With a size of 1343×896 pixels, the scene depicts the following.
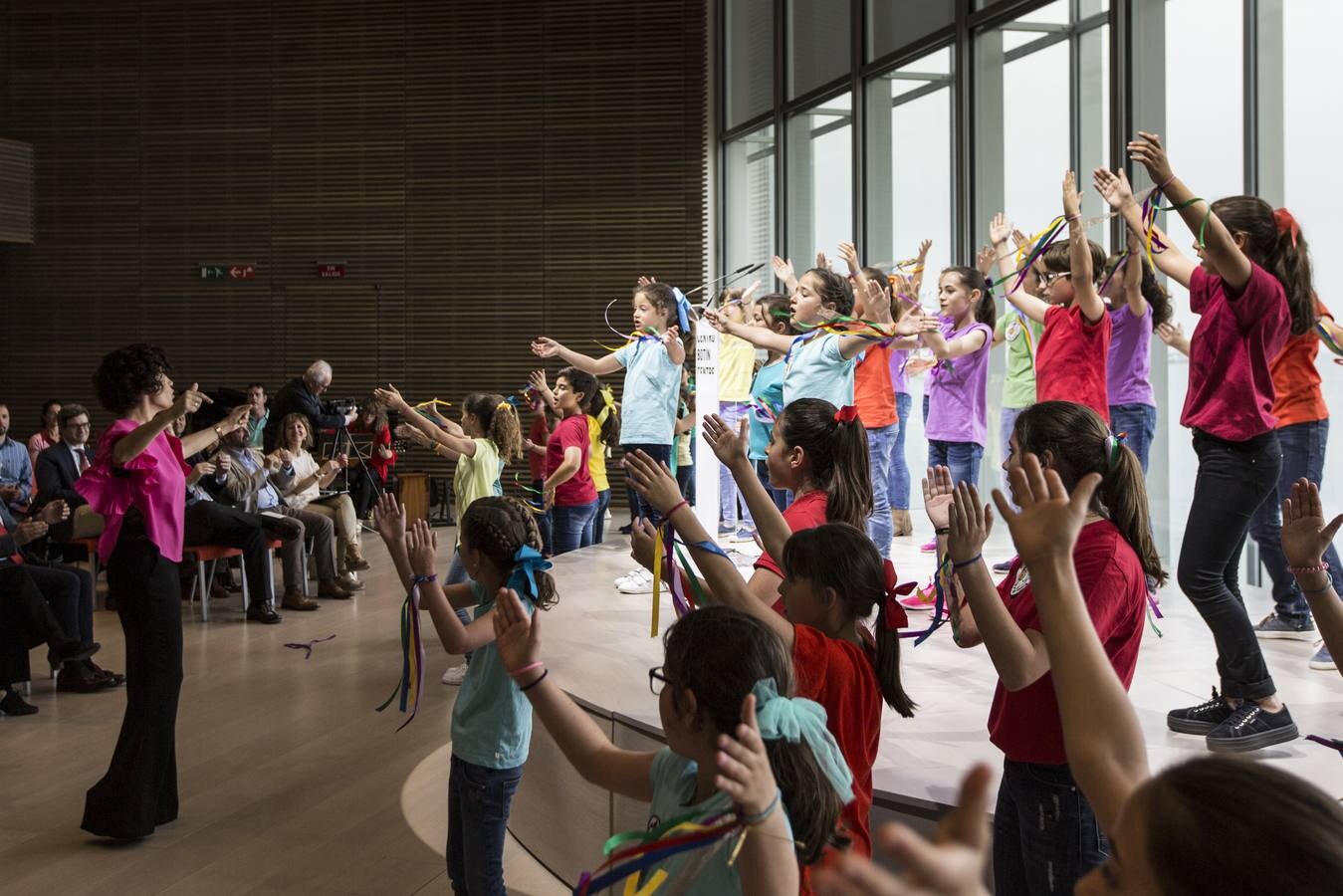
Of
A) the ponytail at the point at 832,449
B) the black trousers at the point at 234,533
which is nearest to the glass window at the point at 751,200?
the black trousers at the point at 234,533

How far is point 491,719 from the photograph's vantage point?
2.46 metres

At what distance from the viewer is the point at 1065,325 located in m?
4.37

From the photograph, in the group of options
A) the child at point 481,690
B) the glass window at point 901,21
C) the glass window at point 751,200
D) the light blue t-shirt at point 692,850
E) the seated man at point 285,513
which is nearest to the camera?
the light blue t-shirt at point 692,850

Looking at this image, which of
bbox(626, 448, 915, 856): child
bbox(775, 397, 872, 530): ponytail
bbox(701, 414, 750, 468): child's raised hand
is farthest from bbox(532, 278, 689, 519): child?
bbox(626, 448, 915, 856): child

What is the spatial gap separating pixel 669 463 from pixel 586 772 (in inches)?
174

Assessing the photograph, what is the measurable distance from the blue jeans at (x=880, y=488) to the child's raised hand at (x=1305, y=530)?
2.19 m

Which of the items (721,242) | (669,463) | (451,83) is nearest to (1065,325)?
(669,463)

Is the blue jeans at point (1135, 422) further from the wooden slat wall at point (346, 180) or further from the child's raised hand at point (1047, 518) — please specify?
the wooden slat wall at point (346, 180)

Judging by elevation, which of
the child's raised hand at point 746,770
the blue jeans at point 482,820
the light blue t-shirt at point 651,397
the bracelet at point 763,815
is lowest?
the blue jeans at point 482,820

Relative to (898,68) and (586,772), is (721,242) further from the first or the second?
(586,772)

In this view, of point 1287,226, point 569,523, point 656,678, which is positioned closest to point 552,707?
point 656,678

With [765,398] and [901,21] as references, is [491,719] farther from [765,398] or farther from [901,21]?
[901,21]

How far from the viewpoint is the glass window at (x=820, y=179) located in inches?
371

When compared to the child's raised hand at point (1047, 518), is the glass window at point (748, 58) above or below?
above
